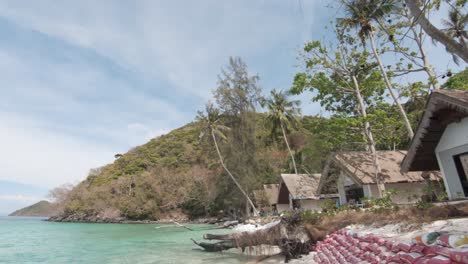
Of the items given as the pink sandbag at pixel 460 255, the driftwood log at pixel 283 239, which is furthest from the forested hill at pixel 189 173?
the pink sandbag at pixel 460 255

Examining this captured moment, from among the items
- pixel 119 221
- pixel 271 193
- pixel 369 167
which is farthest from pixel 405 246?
pixel 119 221

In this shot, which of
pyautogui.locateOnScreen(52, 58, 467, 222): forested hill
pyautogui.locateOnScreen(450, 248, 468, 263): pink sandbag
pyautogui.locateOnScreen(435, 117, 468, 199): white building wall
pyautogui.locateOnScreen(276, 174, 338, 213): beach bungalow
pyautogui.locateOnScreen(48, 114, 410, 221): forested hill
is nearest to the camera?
pyautogui.locateOnScreen(450, 248, 468, 263): pink sandbag

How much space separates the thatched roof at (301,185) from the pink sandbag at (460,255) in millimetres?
18089

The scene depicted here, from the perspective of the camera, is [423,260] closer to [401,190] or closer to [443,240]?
[443,240]

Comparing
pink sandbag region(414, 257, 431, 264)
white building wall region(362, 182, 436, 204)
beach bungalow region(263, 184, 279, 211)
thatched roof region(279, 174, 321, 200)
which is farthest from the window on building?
beach bungalow region(263, 184, 279, 211)

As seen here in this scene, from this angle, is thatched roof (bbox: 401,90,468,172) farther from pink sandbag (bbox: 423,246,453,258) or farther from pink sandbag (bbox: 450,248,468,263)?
pink sandbag (bbox: 450,248,468,263)

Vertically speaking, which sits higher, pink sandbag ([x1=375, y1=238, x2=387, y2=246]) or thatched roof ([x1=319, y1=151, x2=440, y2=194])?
thatched roof ([x1=319, y1=151, x2=440, y2=194])

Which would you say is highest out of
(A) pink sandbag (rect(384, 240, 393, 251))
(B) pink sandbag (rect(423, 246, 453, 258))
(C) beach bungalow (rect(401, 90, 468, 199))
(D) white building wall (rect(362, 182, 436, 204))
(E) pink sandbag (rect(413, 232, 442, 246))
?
(C) beach bungalow (rect(401, 90, 468, 199))

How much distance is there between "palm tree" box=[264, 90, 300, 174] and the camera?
102ft

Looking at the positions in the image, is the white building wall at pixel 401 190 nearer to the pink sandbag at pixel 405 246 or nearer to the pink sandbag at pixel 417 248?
the pink sandbag at pixel 405 246

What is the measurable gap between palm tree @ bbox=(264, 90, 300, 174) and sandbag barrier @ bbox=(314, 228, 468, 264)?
77.0ft

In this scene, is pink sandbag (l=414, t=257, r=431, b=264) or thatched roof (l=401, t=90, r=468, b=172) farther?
thatched roof (l=401, t=90, r=468, b=172)

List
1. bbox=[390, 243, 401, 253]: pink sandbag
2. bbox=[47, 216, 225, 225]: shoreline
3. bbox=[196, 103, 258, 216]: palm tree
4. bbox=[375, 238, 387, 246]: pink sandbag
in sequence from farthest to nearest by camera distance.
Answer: bbox=[47, 216, 225, 225]: shoreline → bbox=[196, 103, 258, 216]: palm tree → bbox=[375, 238, 387, 246]: pink sandbag → bbox=[390, 243, 401, 253]: pink sandbag

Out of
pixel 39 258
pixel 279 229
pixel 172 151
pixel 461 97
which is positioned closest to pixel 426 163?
pixel 461 97
